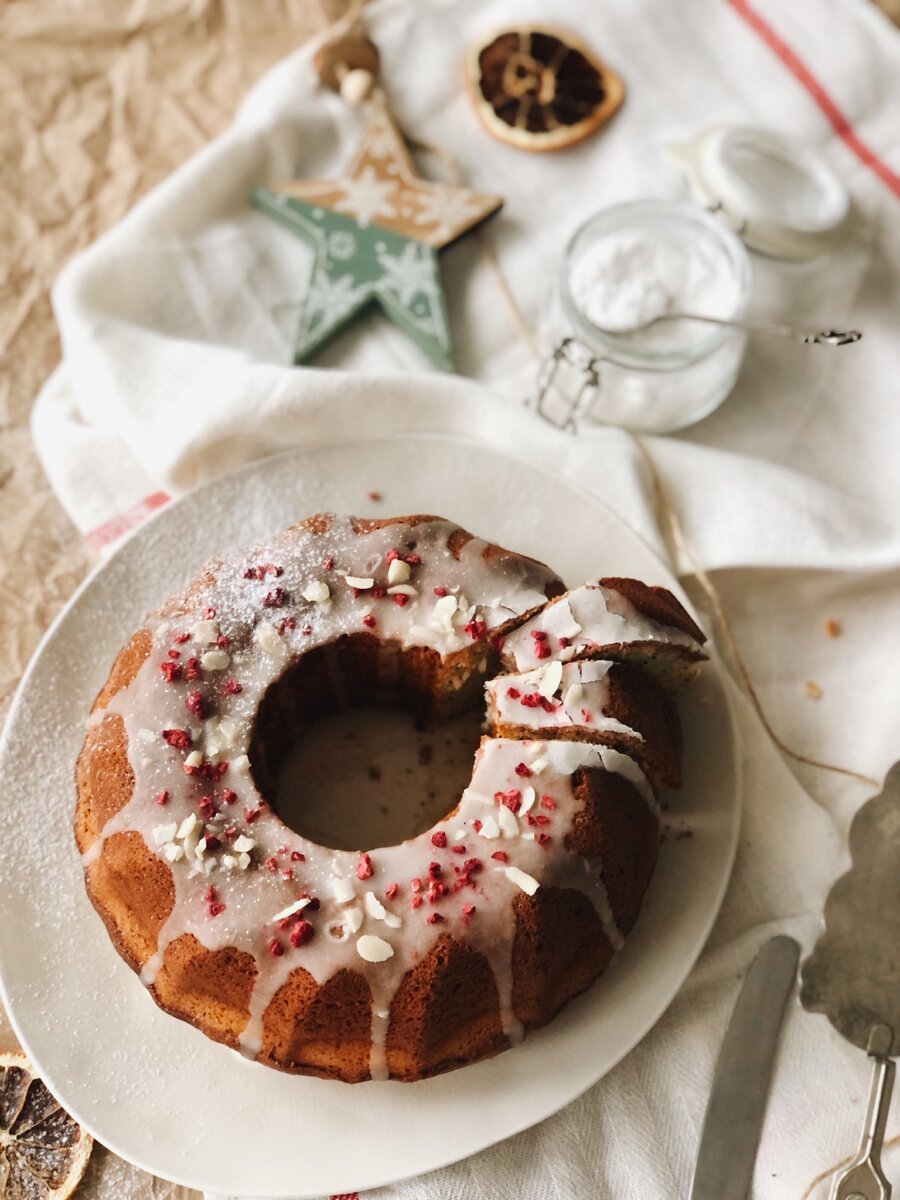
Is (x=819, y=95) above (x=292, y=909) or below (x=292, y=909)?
above

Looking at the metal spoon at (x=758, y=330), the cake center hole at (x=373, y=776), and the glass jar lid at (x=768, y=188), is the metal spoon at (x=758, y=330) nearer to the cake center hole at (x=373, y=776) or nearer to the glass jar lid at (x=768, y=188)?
the glass jar lid at (x=768, y=188)

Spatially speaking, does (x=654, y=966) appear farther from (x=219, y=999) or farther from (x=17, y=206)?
(x=17, y=206)

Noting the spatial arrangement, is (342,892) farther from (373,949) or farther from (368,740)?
(368,740)

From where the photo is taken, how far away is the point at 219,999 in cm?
151

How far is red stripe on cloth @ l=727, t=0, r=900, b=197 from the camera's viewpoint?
2230 millimetres

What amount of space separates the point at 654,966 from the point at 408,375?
40.6 inches

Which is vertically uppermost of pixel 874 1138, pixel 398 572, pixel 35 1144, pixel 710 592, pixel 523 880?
pixel 398 572

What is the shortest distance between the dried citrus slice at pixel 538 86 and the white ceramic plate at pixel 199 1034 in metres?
0.80

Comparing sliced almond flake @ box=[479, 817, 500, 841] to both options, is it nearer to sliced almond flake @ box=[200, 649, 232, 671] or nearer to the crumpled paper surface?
sliced almond flake @ box=[200, 649, 232, 671]

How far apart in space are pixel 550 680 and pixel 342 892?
1.30 ft

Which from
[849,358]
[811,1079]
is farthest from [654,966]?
[849,358]

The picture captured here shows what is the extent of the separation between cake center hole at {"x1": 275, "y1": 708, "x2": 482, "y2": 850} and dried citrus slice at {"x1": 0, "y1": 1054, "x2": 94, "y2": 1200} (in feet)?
1.74

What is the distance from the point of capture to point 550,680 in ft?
5.08

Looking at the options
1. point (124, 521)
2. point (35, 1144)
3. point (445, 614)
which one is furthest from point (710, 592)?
point (35, 1144)
